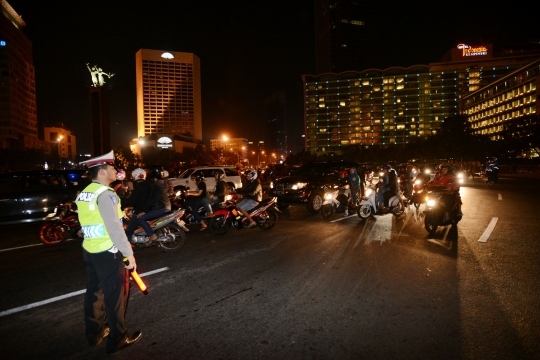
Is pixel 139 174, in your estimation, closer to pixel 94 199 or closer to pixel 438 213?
pixel 94 199

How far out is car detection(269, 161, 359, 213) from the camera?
42.9ft

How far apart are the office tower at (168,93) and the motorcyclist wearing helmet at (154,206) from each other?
510 ft

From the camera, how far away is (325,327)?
390 cm

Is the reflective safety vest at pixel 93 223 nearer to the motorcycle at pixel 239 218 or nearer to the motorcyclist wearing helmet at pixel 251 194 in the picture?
the motorcycle at pixel 239 218

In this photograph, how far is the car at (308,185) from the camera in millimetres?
13086

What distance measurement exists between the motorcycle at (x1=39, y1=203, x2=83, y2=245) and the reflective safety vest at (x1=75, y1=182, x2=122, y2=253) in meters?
5.92

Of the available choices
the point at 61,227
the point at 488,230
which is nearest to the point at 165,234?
the point at 61,227

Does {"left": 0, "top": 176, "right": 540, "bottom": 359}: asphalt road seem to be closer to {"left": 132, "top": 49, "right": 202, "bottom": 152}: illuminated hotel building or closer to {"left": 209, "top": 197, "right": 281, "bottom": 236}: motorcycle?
{"left": 209, "top": 197, "right": 281, "bottom": 236}: motorcycle

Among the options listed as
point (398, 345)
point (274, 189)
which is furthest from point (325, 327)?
point (274, 189)

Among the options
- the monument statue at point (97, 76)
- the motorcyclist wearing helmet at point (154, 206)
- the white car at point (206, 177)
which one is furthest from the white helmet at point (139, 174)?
the monument statue at point (97, 76)

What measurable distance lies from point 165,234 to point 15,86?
527 ft

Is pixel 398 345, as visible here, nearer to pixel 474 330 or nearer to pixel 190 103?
pixel 474 330

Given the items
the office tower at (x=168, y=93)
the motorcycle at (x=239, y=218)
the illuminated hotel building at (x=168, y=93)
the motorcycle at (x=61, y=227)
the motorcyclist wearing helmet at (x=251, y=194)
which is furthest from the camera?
the office tower at (x=168, y=93)

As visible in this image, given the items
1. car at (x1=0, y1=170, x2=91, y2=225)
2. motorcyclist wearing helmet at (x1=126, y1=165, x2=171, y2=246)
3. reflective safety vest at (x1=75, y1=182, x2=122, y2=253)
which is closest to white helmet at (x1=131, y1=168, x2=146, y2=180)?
motorcyclist wearing helmet at (x1=126, y1=165, x2=171, y2=246)
